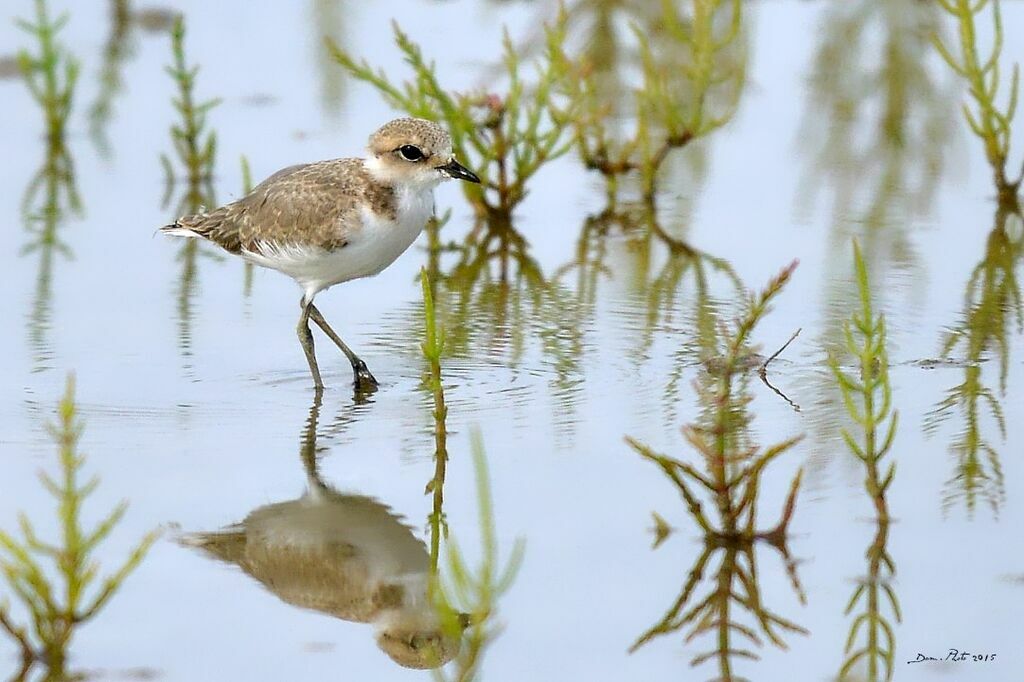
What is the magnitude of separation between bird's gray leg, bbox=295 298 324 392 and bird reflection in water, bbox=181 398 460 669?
1.28m

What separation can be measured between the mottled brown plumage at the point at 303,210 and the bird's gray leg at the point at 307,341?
32 cm

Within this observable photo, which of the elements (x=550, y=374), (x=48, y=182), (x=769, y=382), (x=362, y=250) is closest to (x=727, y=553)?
(x=769, y=382)

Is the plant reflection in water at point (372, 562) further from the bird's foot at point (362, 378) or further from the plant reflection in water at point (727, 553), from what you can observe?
the bird's foot at point (362, 378)

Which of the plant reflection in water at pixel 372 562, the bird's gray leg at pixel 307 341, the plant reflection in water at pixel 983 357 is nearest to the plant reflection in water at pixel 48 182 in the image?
the bird's gray leg at pixel 307 341

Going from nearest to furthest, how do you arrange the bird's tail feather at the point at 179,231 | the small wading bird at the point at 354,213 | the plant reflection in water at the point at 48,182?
the small wading bird at the point at 354,213 → the bird's tail feather at the point at 179,231 → the plant reflection in water at the point at 48,182

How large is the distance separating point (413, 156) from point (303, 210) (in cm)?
51

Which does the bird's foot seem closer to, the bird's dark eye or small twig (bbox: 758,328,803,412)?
the bird's dark eye

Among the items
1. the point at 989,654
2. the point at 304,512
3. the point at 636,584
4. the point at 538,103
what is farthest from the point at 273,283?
the point at 989,654

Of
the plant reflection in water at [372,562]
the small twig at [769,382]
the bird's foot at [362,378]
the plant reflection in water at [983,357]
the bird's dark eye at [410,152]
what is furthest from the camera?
the bird's dark eye at [410,152]

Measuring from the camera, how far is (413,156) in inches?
297

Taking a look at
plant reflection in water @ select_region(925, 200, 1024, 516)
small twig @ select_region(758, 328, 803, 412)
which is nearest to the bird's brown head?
small twig @ select_region(758, 328, 803, 412)

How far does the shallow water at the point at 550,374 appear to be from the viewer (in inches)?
200

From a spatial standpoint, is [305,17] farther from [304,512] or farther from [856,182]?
[304,512]

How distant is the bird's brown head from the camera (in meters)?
7.51
